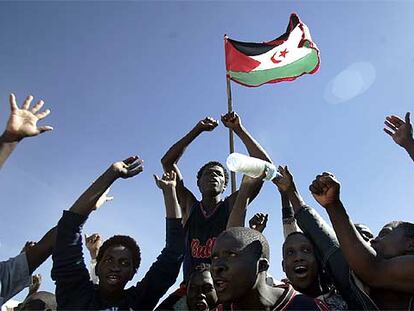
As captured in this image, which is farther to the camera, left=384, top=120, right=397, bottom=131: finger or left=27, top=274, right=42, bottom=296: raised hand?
left=27, top=274, right=42, bottom=296: raised hand

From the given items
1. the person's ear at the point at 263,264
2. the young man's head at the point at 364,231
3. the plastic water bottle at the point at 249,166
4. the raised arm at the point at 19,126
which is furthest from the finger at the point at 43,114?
the young man's head at the point at 364,231

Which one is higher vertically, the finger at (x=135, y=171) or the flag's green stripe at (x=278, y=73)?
the flag's green stripe at (x=278, y=73)

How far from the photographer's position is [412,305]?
125 inches

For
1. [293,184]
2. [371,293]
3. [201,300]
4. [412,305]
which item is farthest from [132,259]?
[412,305]

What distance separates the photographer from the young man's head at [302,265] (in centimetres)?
395

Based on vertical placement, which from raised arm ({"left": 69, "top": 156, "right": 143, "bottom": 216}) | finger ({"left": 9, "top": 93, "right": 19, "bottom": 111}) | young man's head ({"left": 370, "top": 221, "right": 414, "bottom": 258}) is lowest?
young man's head ({"left": 370, "top": 221, "right": 414, "bottom": 258})

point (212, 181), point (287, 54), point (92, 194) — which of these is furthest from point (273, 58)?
point (92, 194)

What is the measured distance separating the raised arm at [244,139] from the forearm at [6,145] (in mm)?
2405

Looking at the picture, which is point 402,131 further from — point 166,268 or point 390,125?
point 166,268

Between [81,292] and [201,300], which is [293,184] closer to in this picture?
[201,300]

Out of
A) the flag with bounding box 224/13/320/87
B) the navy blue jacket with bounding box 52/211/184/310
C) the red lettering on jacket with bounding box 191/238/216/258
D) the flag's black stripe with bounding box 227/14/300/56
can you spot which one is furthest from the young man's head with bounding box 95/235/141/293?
the flag's black stripe with bounding box 227/14/300/56

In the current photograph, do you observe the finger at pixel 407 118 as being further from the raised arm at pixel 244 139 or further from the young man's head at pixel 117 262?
the young man's head at pixel 117 262

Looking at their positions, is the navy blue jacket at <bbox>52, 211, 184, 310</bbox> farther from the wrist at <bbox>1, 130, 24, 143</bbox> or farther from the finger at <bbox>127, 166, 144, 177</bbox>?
the wrist at <bbox>1, 130, 24, 143</bbox>

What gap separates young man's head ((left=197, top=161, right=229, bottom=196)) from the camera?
5637mm
